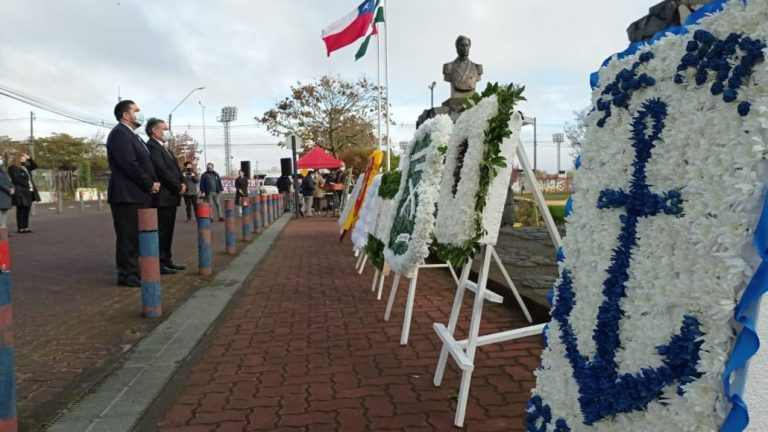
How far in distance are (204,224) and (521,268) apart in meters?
4.11

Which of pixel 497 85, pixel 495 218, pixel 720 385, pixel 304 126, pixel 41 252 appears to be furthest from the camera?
pixel 304 126

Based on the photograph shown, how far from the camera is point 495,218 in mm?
3199

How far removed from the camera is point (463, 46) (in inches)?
425

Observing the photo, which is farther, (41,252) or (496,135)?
(41,252)

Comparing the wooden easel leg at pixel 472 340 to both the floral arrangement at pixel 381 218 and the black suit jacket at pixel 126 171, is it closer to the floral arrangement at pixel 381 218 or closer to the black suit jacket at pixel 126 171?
the floral arrangement at pixel 381 218

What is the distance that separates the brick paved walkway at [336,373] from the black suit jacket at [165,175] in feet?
7.08

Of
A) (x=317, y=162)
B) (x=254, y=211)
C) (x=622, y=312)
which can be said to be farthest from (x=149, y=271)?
(x=317, y=162)

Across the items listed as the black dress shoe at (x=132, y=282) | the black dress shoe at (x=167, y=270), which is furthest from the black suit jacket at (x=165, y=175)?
the black dress shoe at (x=132, y=282)

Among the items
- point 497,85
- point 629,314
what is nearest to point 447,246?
point 497,85

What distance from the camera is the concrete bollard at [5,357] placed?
8.80ft

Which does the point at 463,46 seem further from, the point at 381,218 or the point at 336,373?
the point at 336,373

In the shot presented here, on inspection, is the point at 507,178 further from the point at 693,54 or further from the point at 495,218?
the point at 693,54

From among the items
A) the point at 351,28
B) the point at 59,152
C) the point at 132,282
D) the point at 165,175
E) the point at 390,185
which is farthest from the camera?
the point at 59,152

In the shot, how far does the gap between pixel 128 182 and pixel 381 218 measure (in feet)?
9.86
